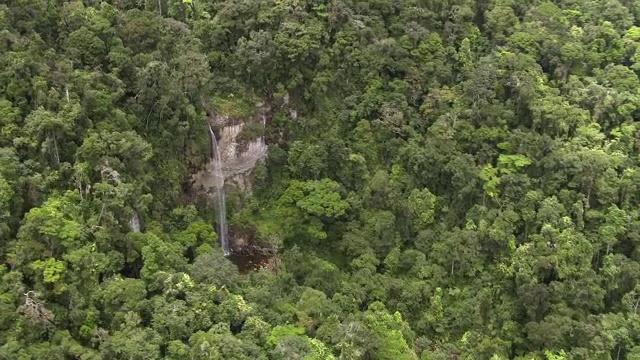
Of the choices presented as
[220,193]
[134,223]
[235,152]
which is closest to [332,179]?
[235,152]

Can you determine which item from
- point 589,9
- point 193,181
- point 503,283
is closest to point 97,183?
point 193,181

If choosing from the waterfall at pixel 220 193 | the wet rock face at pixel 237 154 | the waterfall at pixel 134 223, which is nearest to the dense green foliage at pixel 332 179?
the waterfall at pixel 134 223

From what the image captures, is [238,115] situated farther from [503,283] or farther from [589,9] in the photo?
[589,9]

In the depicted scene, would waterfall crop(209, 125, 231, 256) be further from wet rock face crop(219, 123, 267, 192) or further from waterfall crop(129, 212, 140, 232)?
waterfall crop(129, 212, 140, 232)

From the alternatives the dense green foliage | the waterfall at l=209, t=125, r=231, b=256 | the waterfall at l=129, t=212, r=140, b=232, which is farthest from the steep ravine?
the waterfall at l=129, t=212, r=140, b=232

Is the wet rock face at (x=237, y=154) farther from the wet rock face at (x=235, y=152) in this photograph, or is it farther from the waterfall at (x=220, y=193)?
the waterfall at (x=220, y=193)

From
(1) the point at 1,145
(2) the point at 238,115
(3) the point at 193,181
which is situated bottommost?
(3) the point at 193,181
